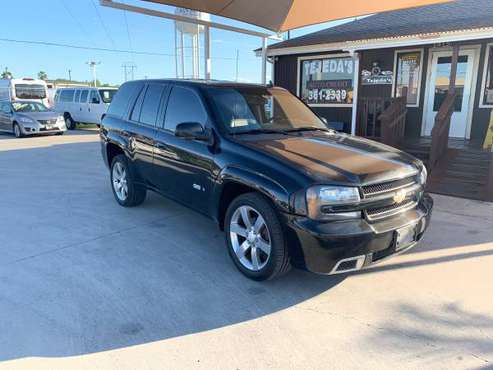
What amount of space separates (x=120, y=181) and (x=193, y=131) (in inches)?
98.5

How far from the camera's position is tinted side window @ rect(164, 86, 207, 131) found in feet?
13.9

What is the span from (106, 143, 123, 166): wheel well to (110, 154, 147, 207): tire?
0.15m

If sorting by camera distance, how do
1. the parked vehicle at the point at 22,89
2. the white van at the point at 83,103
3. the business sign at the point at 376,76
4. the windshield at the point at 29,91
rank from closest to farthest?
the business sign at the point at 376,76, the white van at the point at 83,103, the parked vehicle at the point at 22,89, the windshield at the point at 29,91

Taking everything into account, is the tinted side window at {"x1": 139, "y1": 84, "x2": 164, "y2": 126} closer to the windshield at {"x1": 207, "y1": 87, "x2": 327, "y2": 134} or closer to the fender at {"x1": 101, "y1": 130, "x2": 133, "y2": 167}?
the fender at {"x1": 101, "y1": 130, "x2": 133, "y2": 167}

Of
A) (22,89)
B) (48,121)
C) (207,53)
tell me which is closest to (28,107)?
(48,121)

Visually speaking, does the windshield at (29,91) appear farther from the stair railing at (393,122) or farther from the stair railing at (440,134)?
the stair railing at (440,134)

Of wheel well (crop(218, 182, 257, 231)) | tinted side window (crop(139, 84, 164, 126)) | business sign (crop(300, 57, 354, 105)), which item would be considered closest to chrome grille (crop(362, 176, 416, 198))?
wheel well (crop(218, 182, 257, 231))

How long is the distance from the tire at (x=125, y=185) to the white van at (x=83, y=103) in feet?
40.9

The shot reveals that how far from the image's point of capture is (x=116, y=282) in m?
3.62

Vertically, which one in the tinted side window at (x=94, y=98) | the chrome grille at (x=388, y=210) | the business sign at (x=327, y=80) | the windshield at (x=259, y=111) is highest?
the business sign at (x=327, y=80)

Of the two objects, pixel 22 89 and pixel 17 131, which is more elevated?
pixel 22 89

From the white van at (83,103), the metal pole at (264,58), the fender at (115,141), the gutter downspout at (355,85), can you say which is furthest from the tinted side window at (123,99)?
the white van at (83,103)

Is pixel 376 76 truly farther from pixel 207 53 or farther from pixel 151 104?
pixel 151 104

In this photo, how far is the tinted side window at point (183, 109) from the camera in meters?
4.24
